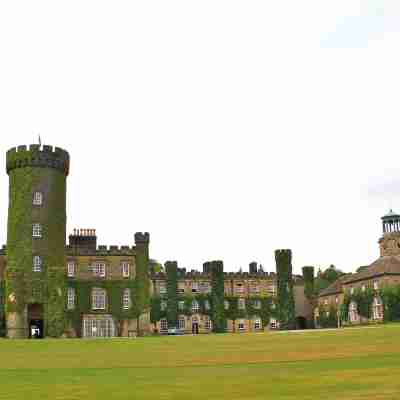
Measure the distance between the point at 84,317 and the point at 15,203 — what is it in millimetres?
13548

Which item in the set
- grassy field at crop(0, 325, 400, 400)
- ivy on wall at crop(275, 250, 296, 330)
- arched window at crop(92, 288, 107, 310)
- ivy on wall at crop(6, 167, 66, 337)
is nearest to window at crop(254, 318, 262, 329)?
ivy on wall at crop(275, 250, 296, 330)

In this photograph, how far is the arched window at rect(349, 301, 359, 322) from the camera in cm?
7969

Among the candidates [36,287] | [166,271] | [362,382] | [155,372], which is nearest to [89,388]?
[155,372]

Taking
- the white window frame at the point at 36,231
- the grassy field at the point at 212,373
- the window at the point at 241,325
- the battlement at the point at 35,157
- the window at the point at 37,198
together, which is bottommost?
the grassy field at the point at 212,373

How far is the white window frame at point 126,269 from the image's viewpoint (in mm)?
65188

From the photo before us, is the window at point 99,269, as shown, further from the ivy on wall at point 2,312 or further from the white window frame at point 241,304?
the white window frame at point 241,304

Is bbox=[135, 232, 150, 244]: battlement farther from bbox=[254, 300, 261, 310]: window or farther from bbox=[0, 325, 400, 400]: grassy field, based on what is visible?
bbox=[0, 325, 400, 400]: grassy field

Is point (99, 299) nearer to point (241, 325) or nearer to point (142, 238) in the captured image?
point (142, 238)

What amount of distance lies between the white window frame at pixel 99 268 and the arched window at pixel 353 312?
3319 centimetres

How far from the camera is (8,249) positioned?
2265 inches

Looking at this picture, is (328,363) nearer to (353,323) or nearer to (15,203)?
(15,203)

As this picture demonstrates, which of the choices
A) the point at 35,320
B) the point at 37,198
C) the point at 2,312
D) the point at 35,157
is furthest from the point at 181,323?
the point at 35,157

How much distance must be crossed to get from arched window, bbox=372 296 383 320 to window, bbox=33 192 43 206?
4093 centimetres

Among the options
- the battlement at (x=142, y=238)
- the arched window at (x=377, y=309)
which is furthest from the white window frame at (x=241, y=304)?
the battlement at (x=142, y=238)
